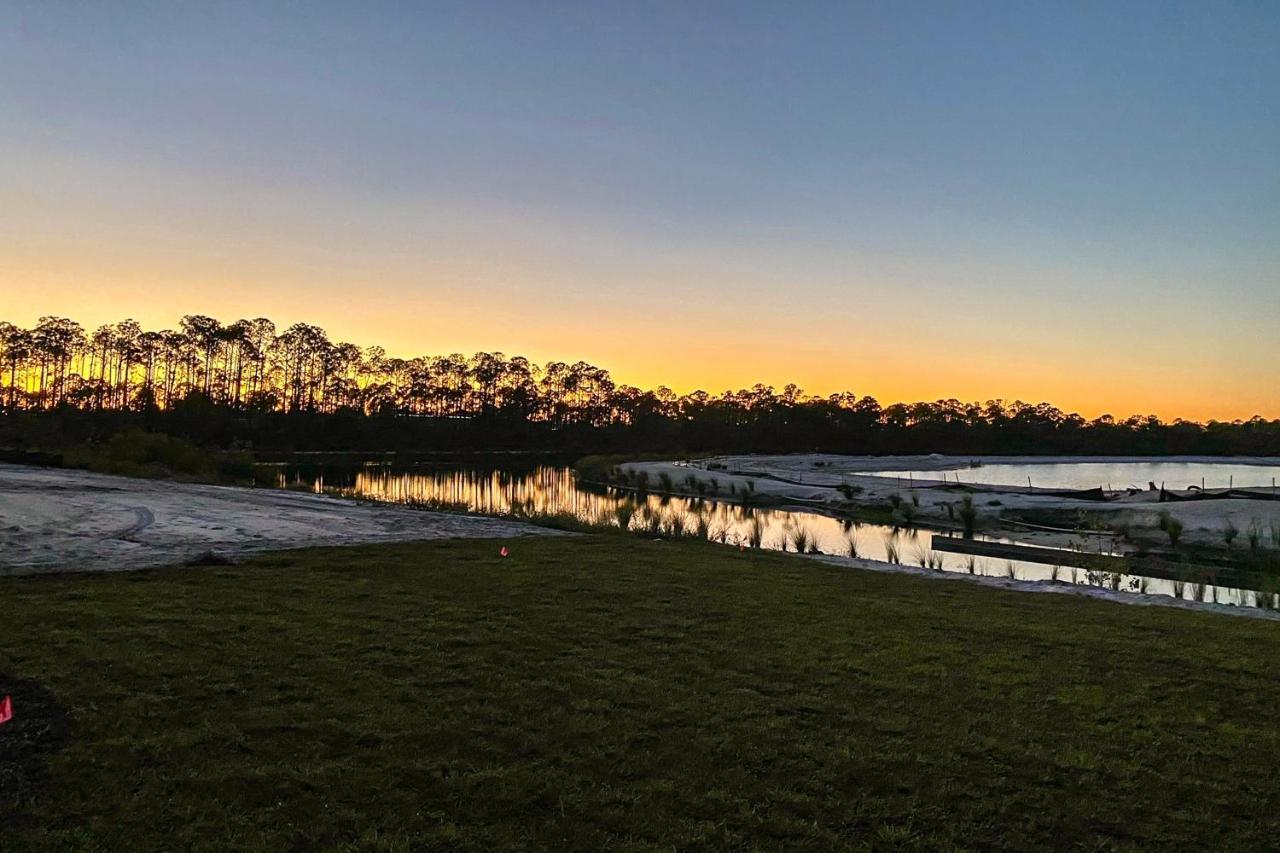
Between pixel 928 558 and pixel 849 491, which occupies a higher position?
pixel 849 491

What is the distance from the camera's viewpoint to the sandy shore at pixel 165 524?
10.6 meters

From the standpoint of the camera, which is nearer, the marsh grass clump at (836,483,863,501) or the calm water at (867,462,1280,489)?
the marsh grass clump at (836,483,863,501)

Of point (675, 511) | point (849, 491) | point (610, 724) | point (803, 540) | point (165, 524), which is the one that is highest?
point (165, 524)

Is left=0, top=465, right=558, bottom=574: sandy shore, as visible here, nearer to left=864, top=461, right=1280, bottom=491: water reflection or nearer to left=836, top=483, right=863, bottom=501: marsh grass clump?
left=836, top=483, right=863, bottom=501: marsh grass clump

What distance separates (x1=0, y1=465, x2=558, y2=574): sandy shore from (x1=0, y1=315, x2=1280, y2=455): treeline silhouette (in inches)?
1985

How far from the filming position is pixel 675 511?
32938 mm

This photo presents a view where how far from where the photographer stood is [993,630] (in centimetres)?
827

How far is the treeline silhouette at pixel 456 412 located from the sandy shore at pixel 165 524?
5041cm

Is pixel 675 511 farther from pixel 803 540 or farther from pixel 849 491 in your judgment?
pixel 803 540

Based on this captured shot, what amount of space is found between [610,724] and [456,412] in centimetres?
12282

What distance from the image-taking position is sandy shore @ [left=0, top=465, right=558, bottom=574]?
10648mm

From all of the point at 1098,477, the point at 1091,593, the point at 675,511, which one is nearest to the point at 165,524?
the point at 1091,593

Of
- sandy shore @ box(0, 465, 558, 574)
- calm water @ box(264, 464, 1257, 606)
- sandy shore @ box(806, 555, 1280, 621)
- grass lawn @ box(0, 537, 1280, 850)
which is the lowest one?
calm water @ box(264, 464, 1257, 606)

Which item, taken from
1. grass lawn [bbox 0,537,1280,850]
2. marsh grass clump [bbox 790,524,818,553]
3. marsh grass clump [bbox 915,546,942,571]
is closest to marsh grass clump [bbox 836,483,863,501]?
marsh grass clump [bbox 790,524,818,553]
